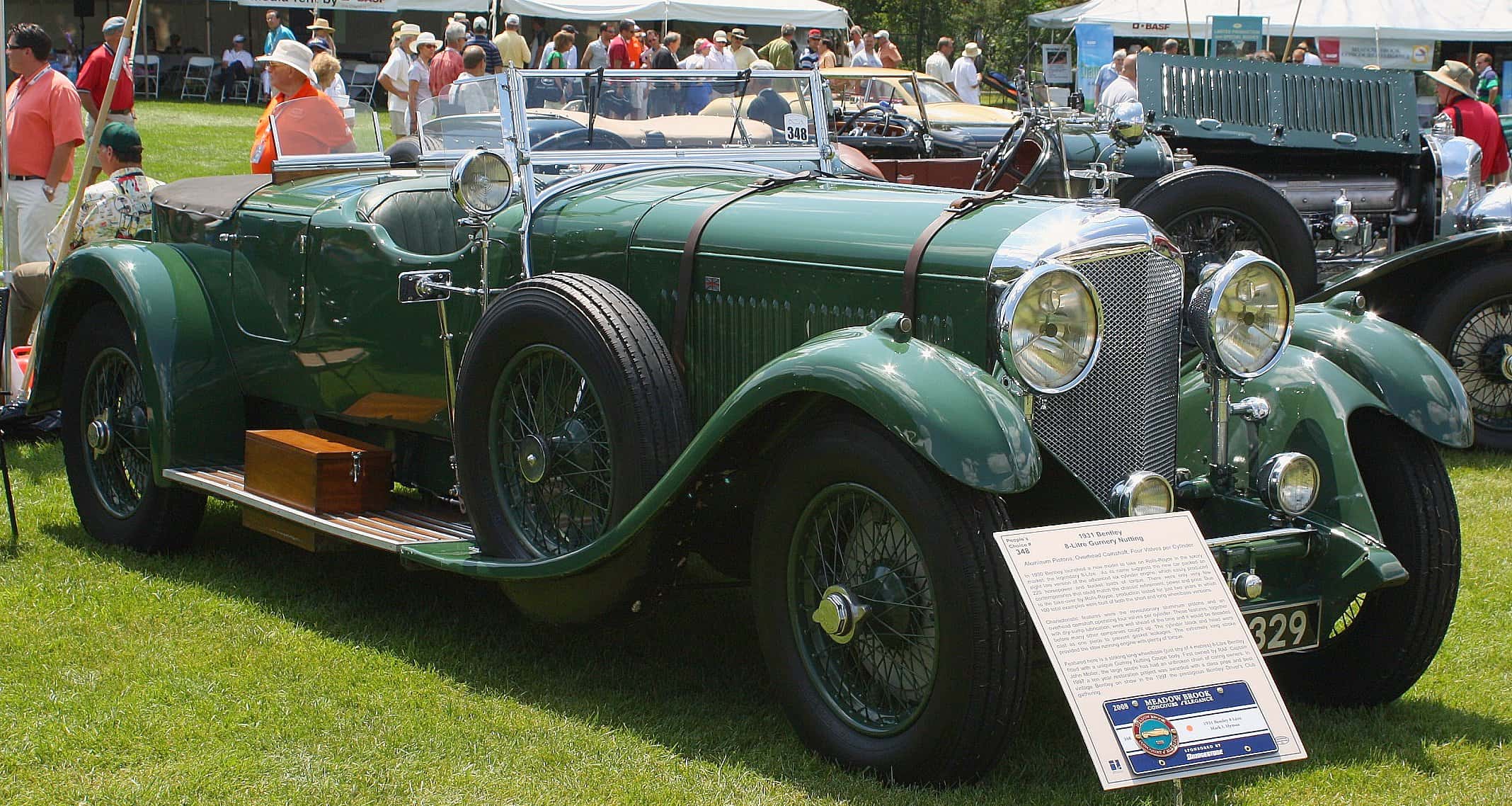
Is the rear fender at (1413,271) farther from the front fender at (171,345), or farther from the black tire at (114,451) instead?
the black tire at (114,451)

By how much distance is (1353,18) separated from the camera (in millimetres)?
21891

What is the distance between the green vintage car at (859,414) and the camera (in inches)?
128

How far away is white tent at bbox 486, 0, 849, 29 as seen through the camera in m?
21.0

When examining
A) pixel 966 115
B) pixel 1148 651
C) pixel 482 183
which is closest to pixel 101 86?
pixel 482 183

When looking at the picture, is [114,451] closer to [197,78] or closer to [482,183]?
[482,183]

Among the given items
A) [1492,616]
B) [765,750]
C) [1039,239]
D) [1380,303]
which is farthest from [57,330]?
[1380,303]

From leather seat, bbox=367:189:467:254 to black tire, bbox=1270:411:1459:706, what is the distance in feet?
9.63

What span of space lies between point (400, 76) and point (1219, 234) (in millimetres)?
9417

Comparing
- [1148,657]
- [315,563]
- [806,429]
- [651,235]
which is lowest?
[315,563]

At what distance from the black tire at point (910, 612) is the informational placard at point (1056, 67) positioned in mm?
21283

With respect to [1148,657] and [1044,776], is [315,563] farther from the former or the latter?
[1148,657]

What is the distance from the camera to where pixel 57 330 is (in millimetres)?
5727

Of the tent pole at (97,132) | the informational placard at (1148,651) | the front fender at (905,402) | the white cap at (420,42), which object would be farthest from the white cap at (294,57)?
the white cap at (420,42)

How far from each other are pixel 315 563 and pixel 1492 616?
401cm
